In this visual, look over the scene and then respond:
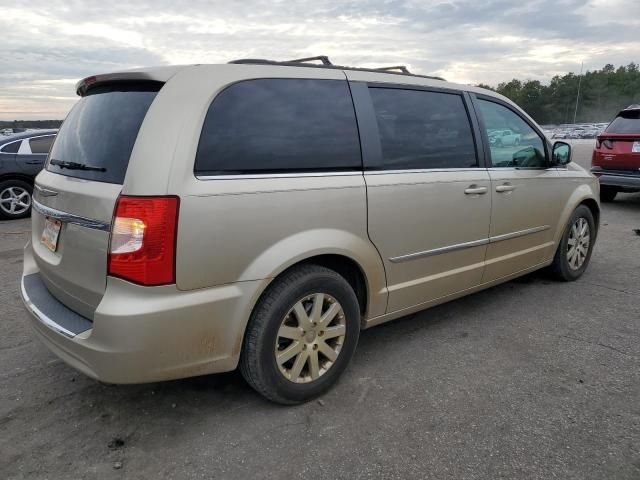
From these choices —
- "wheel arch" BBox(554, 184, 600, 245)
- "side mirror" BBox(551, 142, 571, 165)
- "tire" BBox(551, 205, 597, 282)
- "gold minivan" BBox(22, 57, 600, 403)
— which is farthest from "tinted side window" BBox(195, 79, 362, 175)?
"tire" BBox(551, 205, 597, 282)

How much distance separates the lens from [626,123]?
859 centimetres

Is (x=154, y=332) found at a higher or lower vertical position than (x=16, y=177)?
higher

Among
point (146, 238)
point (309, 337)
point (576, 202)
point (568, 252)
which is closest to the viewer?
point (146, 238)

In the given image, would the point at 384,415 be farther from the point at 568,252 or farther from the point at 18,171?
the point at 18,171

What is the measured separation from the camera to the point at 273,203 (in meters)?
2.39

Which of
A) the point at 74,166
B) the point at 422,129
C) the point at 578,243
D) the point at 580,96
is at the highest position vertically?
the point at 580,96

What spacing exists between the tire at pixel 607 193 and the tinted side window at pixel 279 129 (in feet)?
26.8

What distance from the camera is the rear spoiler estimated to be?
2363mm

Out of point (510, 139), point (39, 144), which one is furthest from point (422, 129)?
point (39, 144)

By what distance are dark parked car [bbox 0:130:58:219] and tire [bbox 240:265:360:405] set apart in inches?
293

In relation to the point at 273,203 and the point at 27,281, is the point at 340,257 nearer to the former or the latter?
the point at 273,203

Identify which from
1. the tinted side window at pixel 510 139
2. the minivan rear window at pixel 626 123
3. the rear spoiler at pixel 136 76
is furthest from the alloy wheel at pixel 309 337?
the minivan rear window at pixel 626 123

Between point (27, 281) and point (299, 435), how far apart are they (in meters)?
1.78

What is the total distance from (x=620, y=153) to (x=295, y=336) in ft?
26.4
